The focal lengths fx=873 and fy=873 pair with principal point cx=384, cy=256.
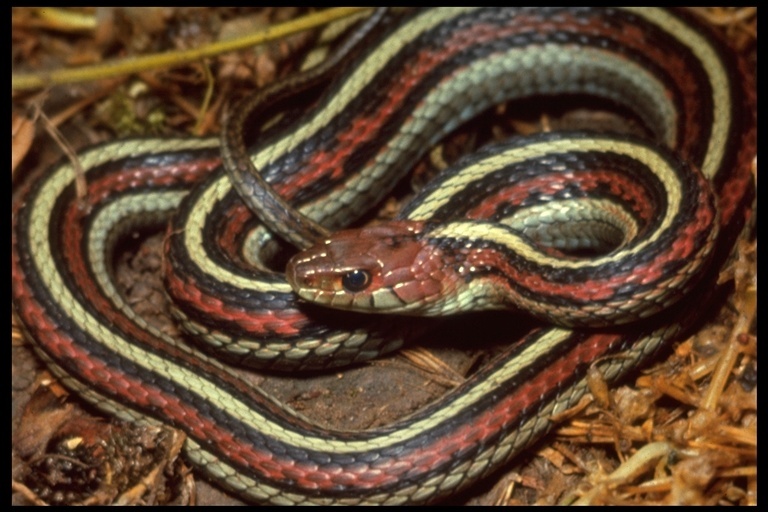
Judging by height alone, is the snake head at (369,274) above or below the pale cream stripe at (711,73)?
below

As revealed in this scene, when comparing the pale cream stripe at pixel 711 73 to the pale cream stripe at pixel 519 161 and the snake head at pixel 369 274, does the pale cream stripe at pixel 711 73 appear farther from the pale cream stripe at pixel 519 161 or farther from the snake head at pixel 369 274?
the snake head at pixel 369 274

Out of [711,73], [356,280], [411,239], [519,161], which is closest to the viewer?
[356,280]

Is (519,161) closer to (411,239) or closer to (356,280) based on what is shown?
(411,239)

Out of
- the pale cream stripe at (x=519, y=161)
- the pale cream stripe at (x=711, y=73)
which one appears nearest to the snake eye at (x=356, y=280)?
the pale cream stripe at (x=519, y=161)

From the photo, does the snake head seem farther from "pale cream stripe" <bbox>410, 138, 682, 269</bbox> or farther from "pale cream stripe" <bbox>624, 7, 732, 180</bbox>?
"pale cream stripe" <bbox>624, 7, 732, 180</bbox>

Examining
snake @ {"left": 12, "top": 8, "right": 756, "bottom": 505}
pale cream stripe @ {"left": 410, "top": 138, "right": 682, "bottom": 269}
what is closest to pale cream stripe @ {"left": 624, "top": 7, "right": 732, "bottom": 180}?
snake @ {"left": 12, "top": 8, "right": 756, "bottom": 505}

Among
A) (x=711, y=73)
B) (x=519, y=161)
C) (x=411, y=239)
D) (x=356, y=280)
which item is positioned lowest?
(x=356, y=280)

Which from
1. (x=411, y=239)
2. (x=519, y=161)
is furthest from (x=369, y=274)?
(x=519, y=161)

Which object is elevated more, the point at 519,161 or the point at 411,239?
the point at 519,161
